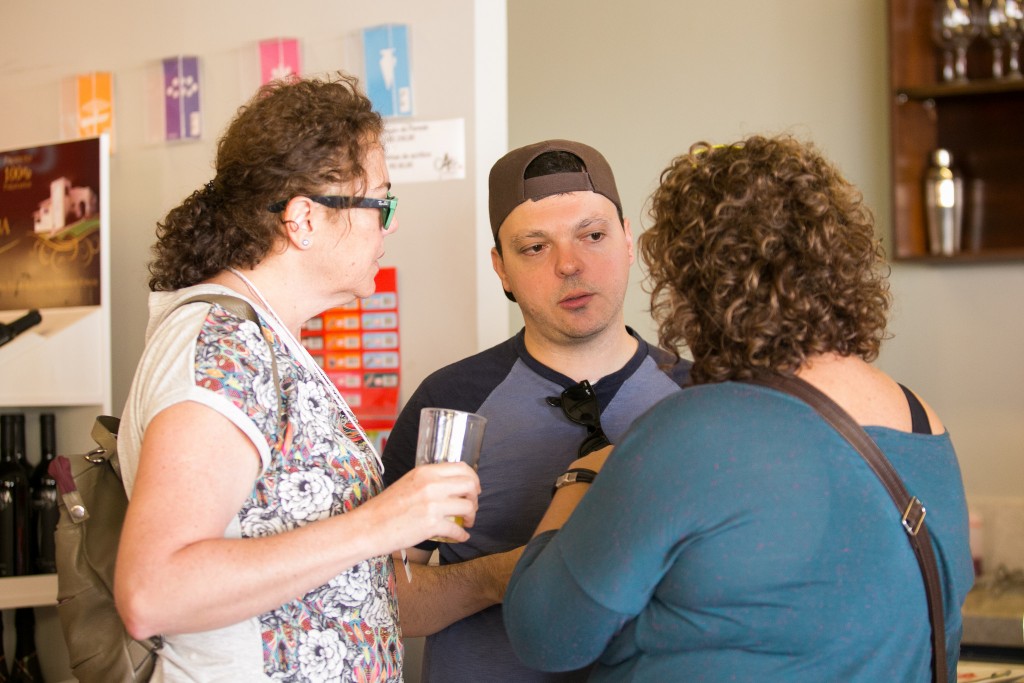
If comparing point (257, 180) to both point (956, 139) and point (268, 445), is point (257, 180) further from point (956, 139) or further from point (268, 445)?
point (956, 139)

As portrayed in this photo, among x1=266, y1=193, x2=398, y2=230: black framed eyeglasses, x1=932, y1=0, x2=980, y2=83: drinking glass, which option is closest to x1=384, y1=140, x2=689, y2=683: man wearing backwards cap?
x1=266, y1=193, x2=398, y2=230: black framed eyeglasses

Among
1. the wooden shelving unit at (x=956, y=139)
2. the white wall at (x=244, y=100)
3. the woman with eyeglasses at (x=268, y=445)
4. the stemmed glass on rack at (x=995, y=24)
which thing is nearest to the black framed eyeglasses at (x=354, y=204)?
the woman with eyeglasses at (x=268, y=445)

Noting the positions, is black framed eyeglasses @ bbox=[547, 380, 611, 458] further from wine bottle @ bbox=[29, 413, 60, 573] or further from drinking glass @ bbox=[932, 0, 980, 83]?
drinking glass @ bbox=[932, 0, 980, 83]

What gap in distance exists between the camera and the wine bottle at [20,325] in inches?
108

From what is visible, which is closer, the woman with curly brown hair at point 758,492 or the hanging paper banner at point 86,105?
the woman with curly brown hair at point 758,492

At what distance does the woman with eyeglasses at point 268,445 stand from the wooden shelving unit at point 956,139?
215 centimetres

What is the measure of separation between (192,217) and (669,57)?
255 cm

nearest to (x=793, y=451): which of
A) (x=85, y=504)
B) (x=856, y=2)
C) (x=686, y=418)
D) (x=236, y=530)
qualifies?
(x=686, y=418)

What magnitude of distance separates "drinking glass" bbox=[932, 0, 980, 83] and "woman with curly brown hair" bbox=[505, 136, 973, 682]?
6.76 ft

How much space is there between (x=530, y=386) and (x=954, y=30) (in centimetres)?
198

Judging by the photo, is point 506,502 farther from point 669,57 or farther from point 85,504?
point 669,57

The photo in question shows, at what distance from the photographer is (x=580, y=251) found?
1.80m

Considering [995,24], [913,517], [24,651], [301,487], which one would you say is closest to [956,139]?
[995,24]

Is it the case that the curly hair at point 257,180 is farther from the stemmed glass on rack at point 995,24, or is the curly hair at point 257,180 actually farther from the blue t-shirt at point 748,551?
the stemmed glass on rack at point 995,24
